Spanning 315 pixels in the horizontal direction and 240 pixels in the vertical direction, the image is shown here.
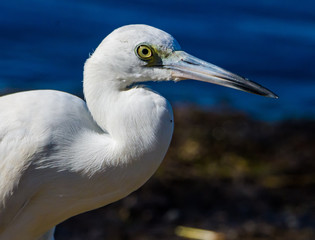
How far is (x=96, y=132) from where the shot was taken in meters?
3.71

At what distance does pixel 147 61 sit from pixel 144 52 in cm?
5

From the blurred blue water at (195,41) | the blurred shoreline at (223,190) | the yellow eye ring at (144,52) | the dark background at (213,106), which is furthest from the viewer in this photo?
the blurred blue water at (195,41)

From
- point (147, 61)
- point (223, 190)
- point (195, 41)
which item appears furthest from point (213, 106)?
point (147, 61)

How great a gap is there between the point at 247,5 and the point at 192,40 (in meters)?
1.40

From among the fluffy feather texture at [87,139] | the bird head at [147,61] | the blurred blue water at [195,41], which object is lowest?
the fluffy feather texture at [87,139]

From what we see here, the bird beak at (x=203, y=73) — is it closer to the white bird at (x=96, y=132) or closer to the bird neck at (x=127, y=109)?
the white bird at (x=96, y=132)

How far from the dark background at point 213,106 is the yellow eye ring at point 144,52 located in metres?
2.48

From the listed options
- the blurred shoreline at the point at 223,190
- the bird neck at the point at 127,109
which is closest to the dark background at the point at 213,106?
the blurred shoreline at the point at 223,190

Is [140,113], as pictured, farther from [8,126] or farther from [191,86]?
[191,86]

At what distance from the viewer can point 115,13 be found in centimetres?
956

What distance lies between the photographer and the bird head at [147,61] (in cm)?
335

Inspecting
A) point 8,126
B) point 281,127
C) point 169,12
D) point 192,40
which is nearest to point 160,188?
point 281,127

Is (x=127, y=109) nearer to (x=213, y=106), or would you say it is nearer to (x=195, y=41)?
(x=213, y=106)

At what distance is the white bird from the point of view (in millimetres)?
3381
